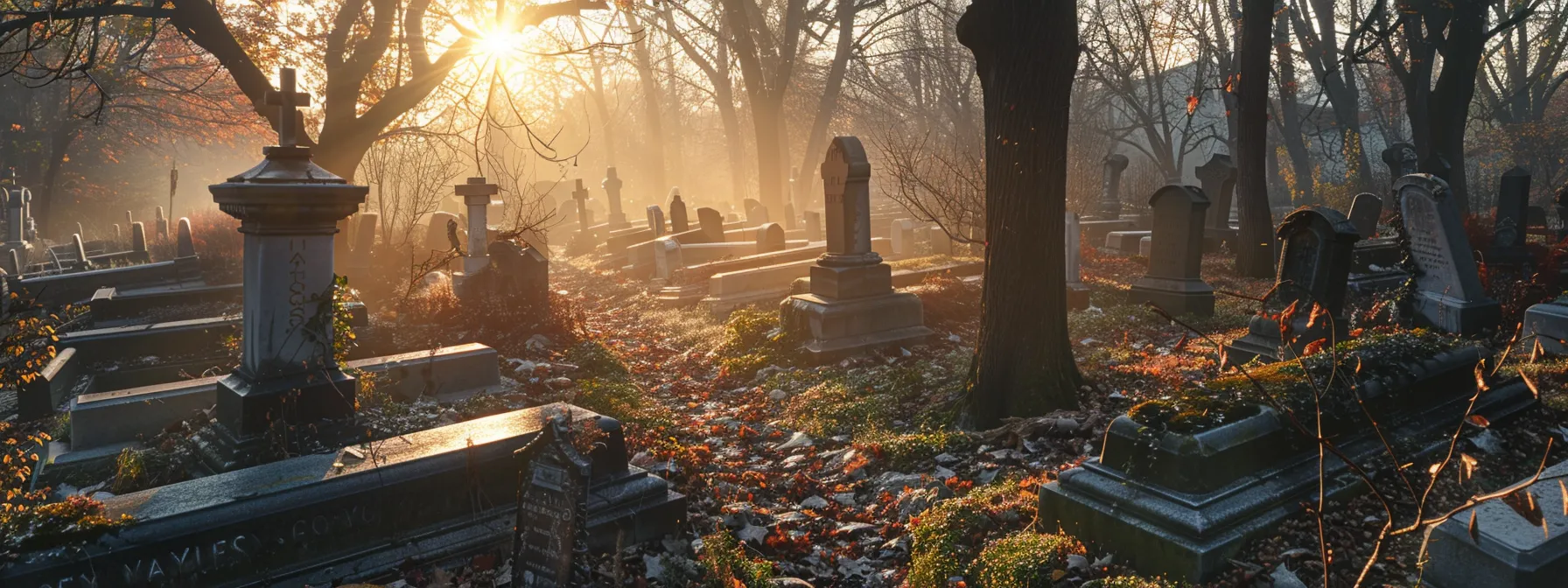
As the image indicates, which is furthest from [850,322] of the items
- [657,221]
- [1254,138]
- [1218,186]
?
[657,221]

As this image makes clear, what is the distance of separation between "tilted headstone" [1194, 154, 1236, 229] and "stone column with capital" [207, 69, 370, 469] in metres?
16.8

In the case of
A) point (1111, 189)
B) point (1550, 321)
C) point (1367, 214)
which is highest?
point (1111, 189)

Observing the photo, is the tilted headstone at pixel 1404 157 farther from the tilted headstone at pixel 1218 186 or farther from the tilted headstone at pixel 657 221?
the tilted headstone at pixel 657 221

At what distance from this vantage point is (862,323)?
9688 mm

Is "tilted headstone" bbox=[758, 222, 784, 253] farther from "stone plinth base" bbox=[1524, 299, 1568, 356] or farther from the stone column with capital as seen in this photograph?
"stone plinth base" bbox=[1524, 299, 1568, 356]

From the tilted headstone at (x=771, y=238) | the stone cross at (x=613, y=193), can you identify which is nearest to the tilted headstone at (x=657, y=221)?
the tilted headstone at (x=771, y=238)

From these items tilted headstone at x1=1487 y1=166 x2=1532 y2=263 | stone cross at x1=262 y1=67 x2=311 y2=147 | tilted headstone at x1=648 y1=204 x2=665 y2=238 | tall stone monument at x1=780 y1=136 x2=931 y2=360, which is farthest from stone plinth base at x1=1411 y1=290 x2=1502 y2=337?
tilted headstone at x1=648 y1=204 x2=665 y2=238

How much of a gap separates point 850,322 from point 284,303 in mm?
5501

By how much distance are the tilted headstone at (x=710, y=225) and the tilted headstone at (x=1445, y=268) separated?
12962 millimetres

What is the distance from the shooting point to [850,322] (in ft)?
31.3

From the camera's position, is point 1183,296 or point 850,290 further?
point 1183,296

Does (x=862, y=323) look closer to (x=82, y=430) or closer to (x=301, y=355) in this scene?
(x=301, y=355)

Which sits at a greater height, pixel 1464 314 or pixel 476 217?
pixel 476 217

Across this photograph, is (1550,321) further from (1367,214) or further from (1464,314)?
(1367,214)
